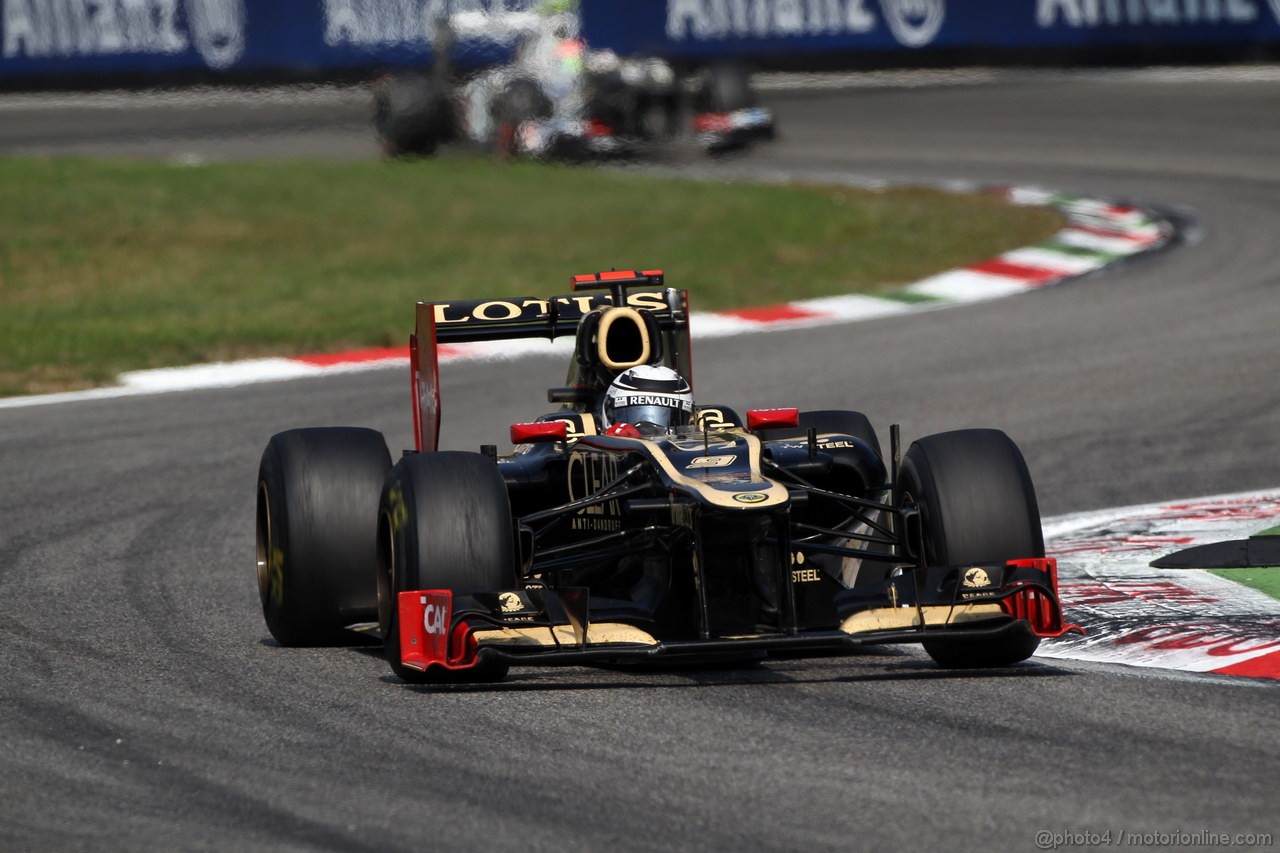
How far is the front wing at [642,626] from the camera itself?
6797 millimetres

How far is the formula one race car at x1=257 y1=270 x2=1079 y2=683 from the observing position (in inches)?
274

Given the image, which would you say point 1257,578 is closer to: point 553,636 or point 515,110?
point 553,636

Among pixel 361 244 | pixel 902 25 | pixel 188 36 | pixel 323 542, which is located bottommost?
pixel 361 244

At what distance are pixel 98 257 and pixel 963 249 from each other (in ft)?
28.3

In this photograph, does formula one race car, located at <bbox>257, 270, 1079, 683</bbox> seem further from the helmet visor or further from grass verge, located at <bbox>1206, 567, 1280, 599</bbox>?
grass verge, located at <bbox>1206, 567, 1280, 599</bbox>

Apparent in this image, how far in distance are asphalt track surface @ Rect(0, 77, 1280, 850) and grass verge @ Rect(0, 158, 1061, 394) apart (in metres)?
2.45

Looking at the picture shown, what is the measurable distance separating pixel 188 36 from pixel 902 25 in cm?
1067

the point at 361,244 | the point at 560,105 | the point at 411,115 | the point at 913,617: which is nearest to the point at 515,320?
the point at 913,617

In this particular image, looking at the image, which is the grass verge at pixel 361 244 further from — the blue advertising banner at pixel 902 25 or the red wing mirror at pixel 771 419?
the red wing mirror at pixel 771 419

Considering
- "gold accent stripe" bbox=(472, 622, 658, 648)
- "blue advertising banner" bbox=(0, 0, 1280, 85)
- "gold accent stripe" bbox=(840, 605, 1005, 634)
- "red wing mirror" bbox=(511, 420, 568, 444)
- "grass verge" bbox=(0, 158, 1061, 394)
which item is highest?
"blue advertising banner" bbox=(0, 0, 1280, 85)

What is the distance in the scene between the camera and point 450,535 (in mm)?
7035

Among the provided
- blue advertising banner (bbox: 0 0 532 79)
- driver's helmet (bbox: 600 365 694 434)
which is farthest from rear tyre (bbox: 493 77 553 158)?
driver's helmet (bbox: 600 365 694 434)

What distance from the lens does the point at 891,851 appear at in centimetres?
501

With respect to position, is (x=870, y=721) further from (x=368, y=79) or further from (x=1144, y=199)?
(x=368, y=79)
